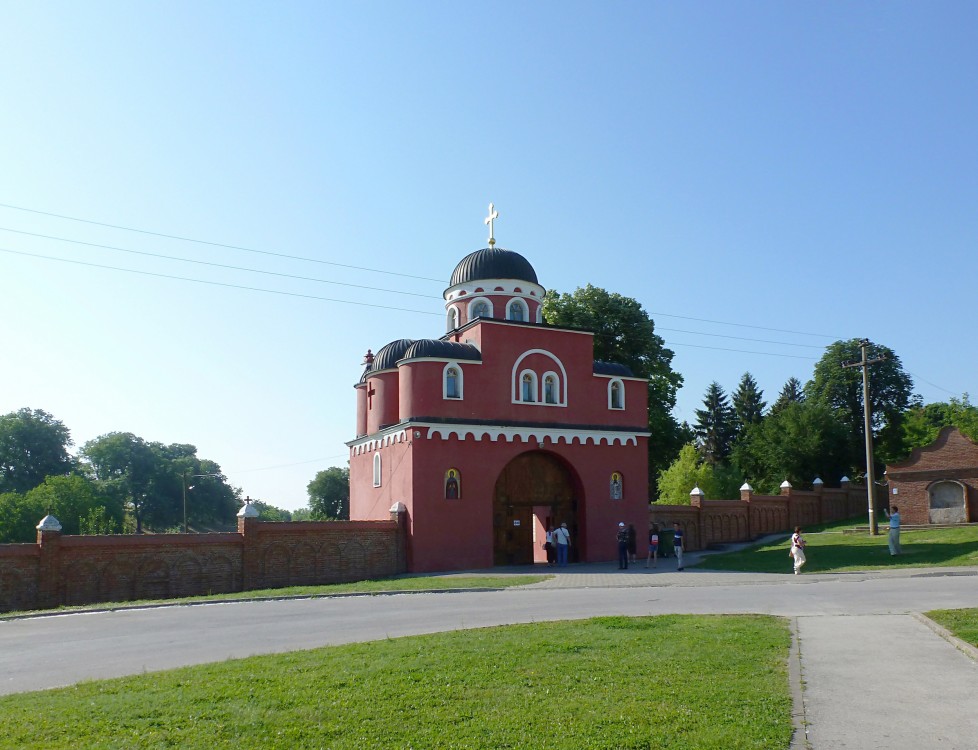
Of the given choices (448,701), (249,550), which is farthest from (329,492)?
(448,701)

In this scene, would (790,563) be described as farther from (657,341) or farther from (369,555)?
(657,341)

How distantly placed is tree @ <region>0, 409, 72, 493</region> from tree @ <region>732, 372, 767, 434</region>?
61301mm

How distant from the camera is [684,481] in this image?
57.9m

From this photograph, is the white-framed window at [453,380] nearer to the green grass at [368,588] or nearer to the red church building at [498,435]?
the red church building at [498,435]

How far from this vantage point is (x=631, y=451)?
32781mm

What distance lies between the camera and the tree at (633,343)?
44.8 meters

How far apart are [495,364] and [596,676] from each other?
22.1 metres

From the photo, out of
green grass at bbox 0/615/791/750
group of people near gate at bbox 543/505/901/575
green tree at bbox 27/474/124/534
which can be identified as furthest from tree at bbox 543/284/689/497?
green tree at bbox 27/474/124/534

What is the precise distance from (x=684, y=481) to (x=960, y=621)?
45963 millimetres

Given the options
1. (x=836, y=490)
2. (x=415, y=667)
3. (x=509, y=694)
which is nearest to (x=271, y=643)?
(x=415, y=667)

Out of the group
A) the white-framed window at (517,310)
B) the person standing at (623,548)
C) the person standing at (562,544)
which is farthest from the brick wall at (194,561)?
the white-framed window at (517,310)

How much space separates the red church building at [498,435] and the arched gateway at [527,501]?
0.04m

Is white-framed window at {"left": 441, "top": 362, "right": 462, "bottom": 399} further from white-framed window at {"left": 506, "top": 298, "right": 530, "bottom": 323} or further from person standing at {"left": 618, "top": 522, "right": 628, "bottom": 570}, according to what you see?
person standing at {"left": 618, "top": 522, "right": 628, "bottom": 570}

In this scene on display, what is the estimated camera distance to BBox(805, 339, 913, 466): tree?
62.9 metres
